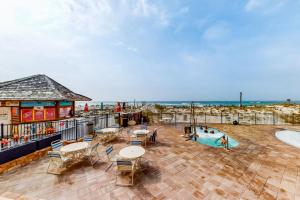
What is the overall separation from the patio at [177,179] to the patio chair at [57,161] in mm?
239

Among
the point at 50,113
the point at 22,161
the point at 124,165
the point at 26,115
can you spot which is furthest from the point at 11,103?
the point at 124,165

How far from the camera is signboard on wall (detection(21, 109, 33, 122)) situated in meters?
8.55

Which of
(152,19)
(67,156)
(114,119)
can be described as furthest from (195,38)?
(67,156)

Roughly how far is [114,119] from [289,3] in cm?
1550

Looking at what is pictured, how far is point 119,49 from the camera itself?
14.4 meters

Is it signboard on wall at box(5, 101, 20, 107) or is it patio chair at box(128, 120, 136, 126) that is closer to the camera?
signboard on wall at box(5, 101, 20, 107)

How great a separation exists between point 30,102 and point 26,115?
915mm

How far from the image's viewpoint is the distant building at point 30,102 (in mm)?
8359

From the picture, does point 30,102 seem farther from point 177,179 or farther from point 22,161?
point 177,179

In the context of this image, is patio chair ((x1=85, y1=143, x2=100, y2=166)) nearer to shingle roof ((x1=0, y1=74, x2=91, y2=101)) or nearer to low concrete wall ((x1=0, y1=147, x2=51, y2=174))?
low concrete wall ((x1=0, y1=147, x2=51, y2=174))

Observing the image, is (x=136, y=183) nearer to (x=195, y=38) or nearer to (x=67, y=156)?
(x=67, y=156)

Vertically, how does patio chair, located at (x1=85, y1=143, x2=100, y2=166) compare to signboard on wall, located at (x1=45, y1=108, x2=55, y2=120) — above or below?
below

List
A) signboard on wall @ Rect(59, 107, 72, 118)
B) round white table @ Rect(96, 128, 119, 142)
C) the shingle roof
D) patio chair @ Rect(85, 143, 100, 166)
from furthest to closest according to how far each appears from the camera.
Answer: signboard on wall @ Rect(59, 107, 72, 118)
the shingle roof
round white table @ Rect(96, 128, 119, 142)
patio chair @ Rect(85, 143, 100, 166)

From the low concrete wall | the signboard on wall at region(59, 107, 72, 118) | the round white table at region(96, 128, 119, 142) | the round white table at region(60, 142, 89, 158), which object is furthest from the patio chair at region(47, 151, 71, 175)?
A: the signboard on wall at region(59, 107, 72, 118)
